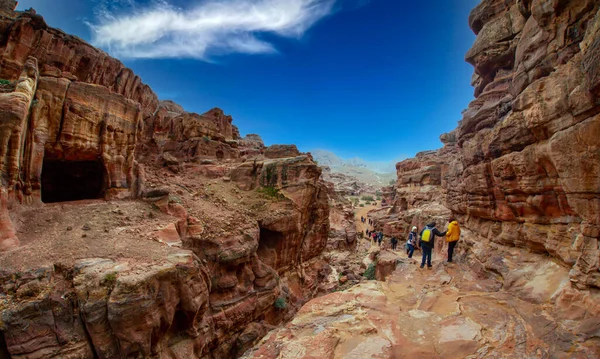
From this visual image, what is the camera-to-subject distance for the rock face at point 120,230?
716 cm

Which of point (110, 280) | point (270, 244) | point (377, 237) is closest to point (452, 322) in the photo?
point (110, 280)

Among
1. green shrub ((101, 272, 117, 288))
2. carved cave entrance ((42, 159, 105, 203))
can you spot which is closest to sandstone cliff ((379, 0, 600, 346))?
green shrub ((101, 272, 117, 288))

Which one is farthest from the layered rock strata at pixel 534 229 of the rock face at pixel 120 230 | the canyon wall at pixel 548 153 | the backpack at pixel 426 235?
the rock face at pixel 120 230

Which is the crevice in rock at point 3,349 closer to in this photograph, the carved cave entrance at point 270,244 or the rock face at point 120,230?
the rock face at point 120,230

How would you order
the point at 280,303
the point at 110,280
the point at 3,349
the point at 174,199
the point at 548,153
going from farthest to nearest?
1. the point at 280,303
2. the point at 174,199
3. the point at 110,280
4. the point at 3,349
5. the point at 548,153

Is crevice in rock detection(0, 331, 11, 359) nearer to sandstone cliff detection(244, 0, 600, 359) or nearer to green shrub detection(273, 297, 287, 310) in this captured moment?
sandstone cliff detection(244, 0, 600, 359)

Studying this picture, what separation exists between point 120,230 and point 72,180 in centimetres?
770

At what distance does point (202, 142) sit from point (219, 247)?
47.9 ft

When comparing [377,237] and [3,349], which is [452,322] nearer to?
Result: [3,349]

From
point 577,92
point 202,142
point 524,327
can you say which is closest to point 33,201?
point 202,142

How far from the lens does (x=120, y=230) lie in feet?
33.5

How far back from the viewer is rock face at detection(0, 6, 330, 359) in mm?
7156

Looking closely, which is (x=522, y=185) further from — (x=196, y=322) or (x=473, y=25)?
(x=473, y=25)

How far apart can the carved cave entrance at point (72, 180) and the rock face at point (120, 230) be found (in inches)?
2.6
